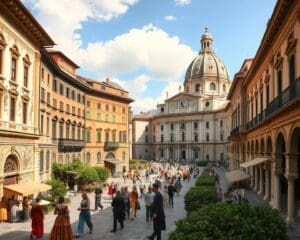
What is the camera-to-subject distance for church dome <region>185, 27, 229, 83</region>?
108 m

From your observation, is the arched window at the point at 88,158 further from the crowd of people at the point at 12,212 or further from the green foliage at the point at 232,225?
the green foliage at the point at 232,225

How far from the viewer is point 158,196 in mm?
13898

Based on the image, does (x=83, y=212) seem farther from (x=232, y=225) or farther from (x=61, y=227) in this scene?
(x=232, y=225)

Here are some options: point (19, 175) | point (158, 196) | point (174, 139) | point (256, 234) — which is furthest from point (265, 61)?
point (174, 139)

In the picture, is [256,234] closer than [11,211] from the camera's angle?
Yes

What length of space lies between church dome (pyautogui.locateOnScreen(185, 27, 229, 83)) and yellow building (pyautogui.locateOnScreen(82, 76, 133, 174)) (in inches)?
2019

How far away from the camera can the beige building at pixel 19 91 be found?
20.2m

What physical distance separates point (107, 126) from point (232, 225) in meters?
48.6

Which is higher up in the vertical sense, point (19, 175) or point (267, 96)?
point (267, 96)

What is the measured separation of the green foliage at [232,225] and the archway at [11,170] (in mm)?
15054

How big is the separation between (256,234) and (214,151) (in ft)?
300

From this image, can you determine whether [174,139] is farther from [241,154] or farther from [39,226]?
[39,226]

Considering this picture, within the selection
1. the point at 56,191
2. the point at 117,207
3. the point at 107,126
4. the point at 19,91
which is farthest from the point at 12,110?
the point at 107,126

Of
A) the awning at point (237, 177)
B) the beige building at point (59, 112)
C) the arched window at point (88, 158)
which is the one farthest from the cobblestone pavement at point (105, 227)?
the arched window at point (88, 158)
